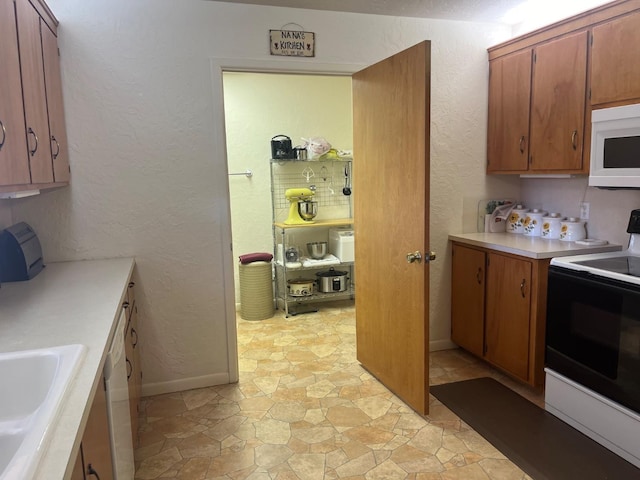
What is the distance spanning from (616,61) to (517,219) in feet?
4.10

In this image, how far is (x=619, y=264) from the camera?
2344mm

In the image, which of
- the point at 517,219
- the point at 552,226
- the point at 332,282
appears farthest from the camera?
the point at 332,282

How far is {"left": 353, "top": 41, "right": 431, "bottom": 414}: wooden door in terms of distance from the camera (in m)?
2.46

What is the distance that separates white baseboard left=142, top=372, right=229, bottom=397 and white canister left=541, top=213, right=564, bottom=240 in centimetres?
232

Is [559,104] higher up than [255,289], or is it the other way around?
[559,104]

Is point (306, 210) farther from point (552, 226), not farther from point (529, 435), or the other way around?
point (529, 435)

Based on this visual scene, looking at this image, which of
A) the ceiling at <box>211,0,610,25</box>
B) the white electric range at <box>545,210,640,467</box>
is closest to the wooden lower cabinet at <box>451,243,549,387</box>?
the white electric range at <box>545,210,640,467</box>

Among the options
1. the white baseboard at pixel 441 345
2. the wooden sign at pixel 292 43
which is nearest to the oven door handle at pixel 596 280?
the white baseboard at pixel 441 345

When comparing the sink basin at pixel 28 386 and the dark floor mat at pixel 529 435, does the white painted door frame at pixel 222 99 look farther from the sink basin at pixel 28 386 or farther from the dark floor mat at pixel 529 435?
the sink basin at pixel 28 386

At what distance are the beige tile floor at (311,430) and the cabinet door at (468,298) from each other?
175 millimetres

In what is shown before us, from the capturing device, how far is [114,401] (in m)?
1.54

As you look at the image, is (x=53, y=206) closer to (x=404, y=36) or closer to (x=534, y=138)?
(x=404, y=36)

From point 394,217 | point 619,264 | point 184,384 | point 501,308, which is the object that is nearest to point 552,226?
point 501,308

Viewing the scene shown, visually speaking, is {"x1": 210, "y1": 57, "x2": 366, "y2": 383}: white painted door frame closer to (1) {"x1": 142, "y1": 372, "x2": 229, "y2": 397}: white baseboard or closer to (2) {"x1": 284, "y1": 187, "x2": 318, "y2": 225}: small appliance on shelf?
(1) {"x1": 142, "y1": 372, "x2": 229, "y2": 397}: white baseboard
